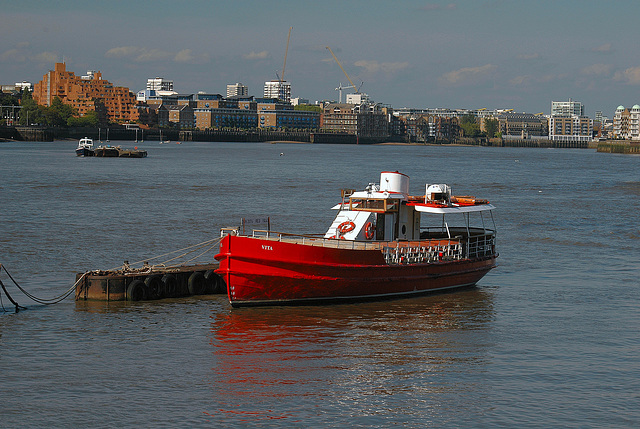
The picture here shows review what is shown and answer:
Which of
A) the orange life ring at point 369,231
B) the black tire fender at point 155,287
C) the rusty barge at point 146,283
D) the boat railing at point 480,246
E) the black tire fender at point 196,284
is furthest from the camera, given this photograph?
the boat railing at point 480,246

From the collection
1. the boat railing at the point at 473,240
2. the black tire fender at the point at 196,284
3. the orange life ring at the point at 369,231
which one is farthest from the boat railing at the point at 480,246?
the black tire fender at the point at 196,284

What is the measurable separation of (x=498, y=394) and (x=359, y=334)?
5.70m

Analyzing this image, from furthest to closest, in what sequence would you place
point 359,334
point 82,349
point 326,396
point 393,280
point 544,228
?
1. point 544,228
2. point 393,280
3. point 359,334
4. point 82,349
5. point 326,396

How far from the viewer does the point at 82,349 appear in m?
20.5

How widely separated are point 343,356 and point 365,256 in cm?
601

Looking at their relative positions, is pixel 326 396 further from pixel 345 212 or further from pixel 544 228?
pixel 544 228

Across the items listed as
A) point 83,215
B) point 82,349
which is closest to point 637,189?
point 83,215

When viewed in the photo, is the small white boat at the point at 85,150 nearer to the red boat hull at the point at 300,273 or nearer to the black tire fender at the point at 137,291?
the black tire fender at the point at 137,291

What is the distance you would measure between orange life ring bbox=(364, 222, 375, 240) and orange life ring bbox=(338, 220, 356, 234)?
45 centimetres

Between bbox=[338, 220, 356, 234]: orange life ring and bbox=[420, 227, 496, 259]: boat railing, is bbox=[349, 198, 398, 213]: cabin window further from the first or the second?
bbox=[420, 227, 496, 259]: boat railing

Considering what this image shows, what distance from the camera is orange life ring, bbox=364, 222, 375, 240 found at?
92.6 feet

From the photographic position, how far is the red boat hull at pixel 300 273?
24469 millimetres

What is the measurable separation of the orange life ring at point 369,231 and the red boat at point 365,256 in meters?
0.03

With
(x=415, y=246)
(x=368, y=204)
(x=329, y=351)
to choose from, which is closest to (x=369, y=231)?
(x=368, y=204)
